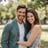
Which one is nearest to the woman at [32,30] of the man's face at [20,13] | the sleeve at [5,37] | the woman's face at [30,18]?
the woman's face at [30,18]

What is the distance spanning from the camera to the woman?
8.89 ft

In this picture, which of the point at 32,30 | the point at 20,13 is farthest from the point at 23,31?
the point at 20,13

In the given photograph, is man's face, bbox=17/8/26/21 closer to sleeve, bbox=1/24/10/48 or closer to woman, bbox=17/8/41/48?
woman, bbox=17/8/41/48

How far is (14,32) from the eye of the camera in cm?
259

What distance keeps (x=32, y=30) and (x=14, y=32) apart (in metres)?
0.33

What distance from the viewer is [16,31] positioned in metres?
2.64

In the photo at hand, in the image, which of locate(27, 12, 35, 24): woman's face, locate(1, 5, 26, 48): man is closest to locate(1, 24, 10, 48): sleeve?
locate(1, 5, 26, 48): man

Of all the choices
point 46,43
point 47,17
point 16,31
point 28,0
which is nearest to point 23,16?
point 16,31

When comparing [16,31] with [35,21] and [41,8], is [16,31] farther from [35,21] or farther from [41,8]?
[41,8]

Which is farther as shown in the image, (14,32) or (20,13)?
(20,13)

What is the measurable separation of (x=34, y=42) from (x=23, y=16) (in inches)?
18.5

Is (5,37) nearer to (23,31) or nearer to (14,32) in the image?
Result: (14,32)

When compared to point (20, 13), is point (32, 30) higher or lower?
lower

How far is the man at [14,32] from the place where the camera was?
2.54m
